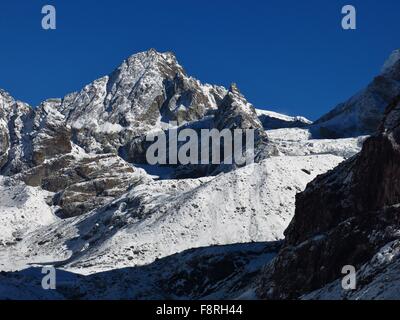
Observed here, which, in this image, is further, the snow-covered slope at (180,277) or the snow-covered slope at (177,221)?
the snow-covered slope at (177,221)

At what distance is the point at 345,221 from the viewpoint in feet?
291

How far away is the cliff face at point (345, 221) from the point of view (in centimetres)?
8281

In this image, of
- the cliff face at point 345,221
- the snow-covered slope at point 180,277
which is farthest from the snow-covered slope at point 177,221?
the cliff face at point 345,221

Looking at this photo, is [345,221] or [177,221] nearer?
Result: [345,221]

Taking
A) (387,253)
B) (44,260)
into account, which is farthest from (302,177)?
(387,253)

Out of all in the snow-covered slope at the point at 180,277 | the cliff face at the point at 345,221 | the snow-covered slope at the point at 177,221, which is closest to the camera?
the cliff face at the point at 345,221

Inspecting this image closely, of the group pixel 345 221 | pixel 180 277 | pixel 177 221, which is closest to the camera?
pixel 345 221

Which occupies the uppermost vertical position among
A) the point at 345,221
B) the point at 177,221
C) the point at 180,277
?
the point at 177,221

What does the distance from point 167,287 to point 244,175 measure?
45810 millimetres

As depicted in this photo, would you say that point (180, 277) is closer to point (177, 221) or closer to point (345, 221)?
point (177, 221)

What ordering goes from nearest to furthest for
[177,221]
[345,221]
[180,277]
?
[345,221], [180,277], [177,221]

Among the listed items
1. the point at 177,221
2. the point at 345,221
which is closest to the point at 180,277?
the point at 177,221

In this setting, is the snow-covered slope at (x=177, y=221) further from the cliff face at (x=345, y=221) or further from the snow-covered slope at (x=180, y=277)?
the cliff face at (x=345, y=221)

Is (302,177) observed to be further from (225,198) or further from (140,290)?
(140,290)
